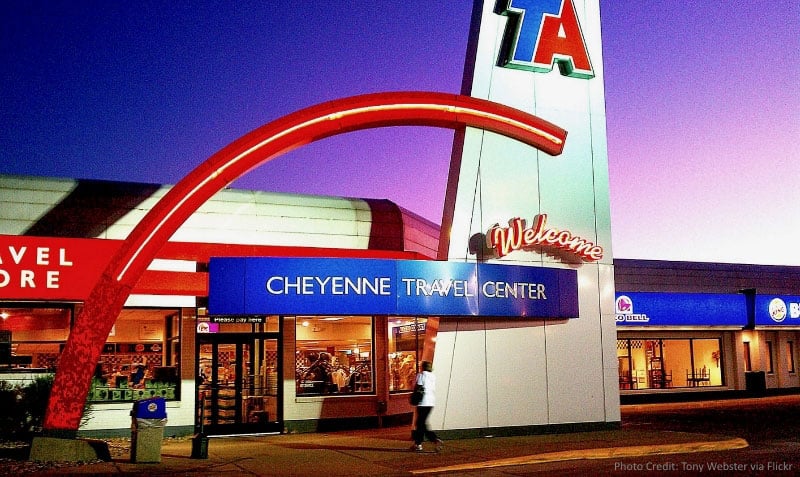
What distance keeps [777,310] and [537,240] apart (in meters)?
22.6

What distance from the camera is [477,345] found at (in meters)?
19.3

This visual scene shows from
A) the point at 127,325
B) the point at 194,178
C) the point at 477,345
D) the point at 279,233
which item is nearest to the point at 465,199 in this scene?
the point at 477,345

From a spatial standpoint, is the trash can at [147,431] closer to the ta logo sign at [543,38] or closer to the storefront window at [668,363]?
the ta logo sign at [543,38]

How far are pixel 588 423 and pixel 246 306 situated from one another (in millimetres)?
8985

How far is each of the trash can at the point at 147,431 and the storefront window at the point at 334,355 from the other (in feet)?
21.3

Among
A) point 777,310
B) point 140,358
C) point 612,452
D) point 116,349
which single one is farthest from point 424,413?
point 777,310

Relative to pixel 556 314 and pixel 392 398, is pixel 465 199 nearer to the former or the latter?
pixel 556 314

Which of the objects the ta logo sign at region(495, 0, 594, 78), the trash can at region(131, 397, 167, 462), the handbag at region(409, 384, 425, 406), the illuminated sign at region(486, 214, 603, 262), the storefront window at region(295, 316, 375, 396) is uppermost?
the ta logo sign at region(495, 0, 594, 78)

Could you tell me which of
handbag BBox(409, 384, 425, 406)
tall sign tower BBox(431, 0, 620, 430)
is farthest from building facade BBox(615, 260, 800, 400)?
handbag BBox(409, 384, 425, 406)

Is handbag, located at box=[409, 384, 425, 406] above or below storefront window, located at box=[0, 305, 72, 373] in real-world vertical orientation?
below

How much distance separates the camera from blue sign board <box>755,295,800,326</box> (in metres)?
36.7

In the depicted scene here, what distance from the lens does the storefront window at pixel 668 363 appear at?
120 ft

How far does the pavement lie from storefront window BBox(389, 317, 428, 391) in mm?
3563

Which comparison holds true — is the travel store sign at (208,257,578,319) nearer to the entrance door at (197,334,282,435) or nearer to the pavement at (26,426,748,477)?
the pavement at (26,426,748,477)
